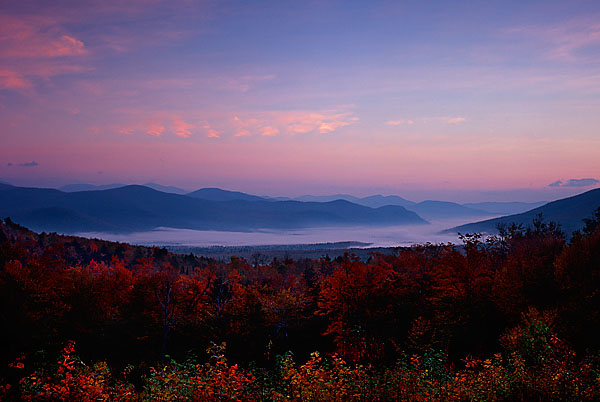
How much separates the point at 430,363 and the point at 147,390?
13460 mm

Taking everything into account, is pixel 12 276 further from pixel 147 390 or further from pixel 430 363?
pixel 430 363

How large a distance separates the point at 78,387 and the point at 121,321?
3651 centimetres

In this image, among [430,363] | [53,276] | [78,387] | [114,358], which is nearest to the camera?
[78,387]

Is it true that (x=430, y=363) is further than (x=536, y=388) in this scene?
Yes

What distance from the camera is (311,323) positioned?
50.6 m

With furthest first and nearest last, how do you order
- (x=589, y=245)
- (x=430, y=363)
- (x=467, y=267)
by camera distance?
(x=467, y=267)
(x=589, y=245)
(x=430, y=363)

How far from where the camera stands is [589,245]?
37.4m

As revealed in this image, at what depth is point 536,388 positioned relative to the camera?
13.8m

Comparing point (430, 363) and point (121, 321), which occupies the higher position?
point (430, 363)

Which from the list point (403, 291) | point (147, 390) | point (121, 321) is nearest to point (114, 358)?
point (121, 321)

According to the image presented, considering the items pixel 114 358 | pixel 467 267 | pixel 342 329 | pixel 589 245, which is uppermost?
pixel 589 245

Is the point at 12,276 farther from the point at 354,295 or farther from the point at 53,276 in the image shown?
the point at 354,295

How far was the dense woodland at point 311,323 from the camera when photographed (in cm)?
1861

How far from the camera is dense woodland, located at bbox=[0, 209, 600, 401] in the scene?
1861 centimetres
